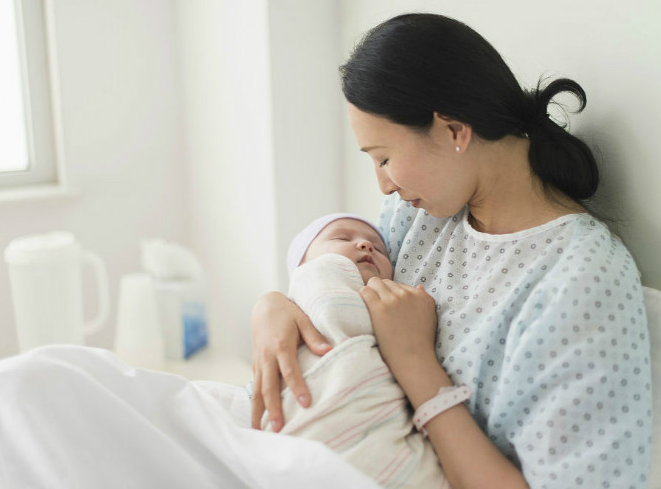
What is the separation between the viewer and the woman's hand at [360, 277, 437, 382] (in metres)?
0.94

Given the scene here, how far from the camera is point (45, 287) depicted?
1713mm

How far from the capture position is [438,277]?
106cm

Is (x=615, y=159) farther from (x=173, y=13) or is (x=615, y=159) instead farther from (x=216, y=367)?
(x=173, y=13)

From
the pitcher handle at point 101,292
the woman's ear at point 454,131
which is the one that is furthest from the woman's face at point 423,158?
the pitcher handle at point 101,292

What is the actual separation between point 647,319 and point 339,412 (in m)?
0.41

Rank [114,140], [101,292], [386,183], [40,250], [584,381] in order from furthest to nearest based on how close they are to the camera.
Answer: [114,140] → [101,292] → [40,250] → [386,183] → [584,381]

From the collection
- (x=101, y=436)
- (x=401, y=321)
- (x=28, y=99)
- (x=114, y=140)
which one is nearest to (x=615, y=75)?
(x=401, y=321)

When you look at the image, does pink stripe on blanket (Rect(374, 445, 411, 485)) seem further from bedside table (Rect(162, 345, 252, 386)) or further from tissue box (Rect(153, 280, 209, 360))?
tissue box (Rect(153, 280, 209, 360))

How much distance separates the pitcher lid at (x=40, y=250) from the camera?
1.69m

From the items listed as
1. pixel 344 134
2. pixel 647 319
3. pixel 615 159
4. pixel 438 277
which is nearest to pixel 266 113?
pixel 344 134

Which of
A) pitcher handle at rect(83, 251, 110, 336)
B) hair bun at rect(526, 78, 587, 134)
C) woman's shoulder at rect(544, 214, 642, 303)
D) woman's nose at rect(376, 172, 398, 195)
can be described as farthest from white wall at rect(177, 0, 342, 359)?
woman's shoulder at rect(544, 214, 642, 303)

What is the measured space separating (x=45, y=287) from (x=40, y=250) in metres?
0.09

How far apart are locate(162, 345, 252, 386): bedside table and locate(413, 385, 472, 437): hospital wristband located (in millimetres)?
964

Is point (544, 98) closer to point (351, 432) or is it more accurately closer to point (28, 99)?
point (351, 432)
